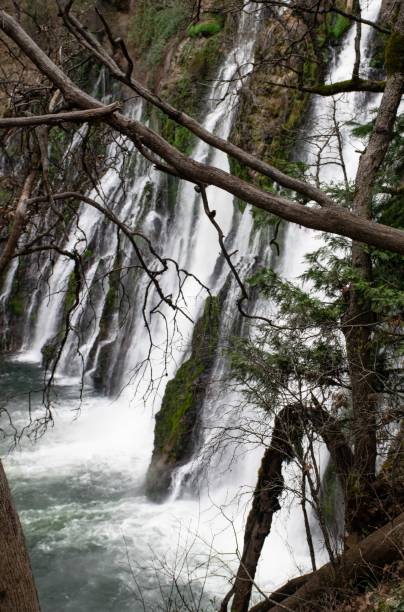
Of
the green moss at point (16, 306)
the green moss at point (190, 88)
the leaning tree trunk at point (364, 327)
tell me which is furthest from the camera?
the green moss at point (16, 306)

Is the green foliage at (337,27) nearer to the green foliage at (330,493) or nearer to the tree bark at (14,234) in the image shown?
the green foliage at (330,493)

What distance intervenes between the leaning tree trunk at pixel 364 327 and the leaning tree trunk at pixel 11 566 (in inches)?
113

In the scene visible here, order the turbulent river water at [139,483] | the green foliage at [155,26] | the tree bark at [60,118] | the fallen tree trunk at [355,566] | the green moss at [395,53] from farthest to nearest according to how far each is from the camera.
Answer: the green foliage at [155,26], the turbulent river water at [139,483], the green moss at [395,53], the fallen tree trunk at [355,566], the tree bark at [60,118]

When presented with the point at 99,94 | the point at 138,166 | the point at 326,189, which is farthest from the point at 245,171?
the point at 99,94

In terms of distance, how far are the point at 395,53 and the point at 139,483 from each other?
25.7 feet

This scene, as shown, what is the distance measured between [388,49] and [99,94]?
1888 cm

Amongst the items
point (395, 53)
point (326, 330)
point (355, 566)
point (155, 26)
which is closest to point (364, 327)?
point (326, 330)

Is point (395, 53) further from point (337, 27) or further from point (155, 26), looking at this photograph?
point (155, 26)

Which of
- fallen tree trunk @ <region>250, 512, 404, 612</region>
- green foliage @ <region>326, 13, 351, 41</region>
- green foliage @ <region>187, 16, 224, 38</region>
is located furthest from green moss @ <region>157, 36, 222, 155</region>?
fallen tree trunk @ <region>250, 512, 404, 612</region>

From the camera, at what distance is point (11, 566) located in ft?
7.91

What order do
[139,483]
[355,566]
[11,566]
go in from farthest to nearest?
[139,483]
[355,566]
[11,566]

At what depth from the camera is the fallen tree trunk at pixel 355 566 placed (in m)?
4.51

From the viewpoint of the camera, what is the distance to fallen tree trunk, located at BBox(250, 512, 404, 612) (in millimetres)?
4508

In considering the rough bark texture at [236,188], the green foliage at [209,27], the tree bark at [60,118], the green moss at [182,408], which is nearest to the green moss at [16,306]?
the green moss at [182,408]
